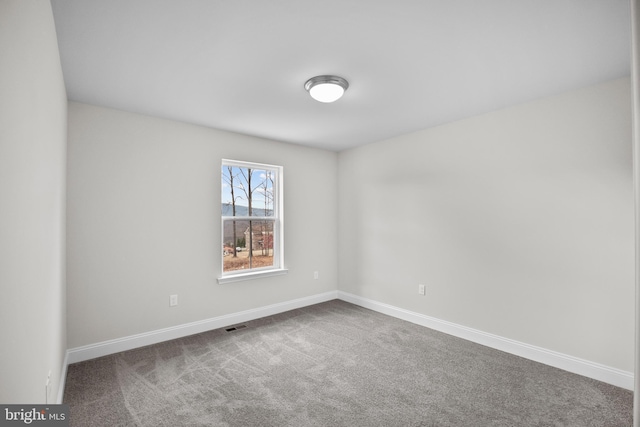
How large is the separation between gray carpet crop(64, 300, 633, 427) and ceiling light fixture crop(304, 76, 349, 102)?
7.71 feet

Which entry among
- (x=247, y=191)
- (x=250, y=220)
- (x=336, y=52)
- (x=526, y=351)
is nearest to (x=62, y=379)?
(x=250, y=220)

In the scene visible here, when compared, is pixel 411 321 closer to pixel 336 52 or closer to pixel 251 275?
pixel 251 275

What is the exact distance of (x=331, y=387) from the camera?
2.33m

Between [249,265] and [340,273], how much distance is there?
5.12ft

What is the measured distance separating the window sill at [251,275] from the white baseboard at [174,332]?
429 millimetres

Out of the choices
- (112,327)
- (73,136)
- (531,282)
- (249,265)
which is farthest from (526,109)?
(112,327)

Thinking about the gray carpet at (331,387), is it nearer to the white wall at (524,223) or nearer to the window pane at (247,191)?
the white wall at (524,223)

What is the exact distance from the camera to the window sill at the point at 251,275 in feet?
11.9

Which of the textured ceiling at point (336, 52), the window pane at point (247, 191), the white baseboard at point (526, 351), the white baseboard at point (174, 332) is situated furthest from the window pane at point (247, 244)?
the white baseboard at point (526, 351)

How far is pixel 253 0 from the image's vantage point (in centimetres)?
151

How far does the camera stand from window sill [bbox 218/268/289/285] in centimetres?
363

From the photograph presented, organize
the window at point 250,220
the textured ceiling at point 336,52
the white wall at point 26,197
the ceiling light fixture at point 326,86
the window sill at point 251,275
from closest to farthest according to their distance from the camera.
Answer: the white wall at point 26,197 → the textured ceiling at point 336,52 → the ceiling light fixture at point 326,86 → the window sill at point 251,275 → the window at point 250,220

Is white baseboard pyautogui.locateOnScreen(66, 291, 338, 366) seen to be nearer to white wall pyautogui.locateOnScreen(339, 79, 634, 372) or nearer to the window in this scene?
the window

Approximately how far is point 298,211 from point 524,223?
2798mm
